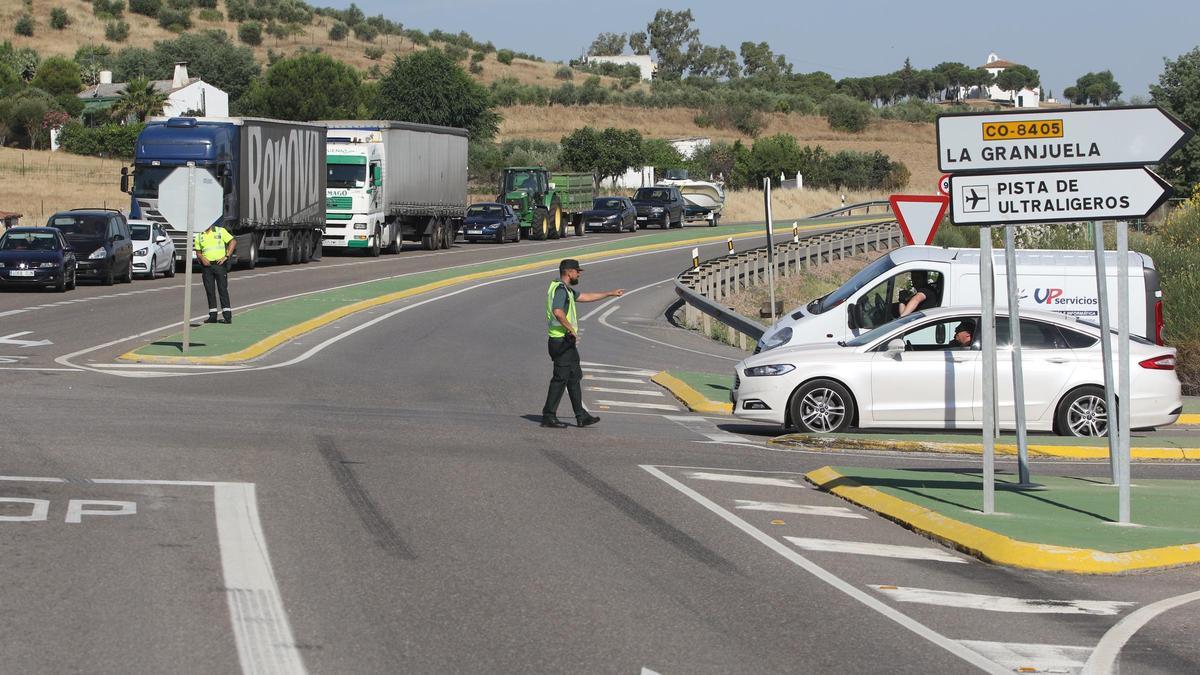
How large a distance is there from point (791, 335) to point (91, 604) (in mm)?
13165

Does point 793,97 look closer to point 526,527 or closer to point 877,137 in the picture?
point 877,137

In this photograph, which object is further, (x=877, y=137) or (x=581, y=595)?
(x=877, y=137)

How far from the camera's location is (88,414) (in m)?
16.1

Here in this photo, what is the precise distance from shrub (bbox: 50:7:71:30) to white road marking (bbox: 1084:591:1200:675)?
13725 centimetres

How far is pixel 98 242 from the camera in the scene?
118 feet

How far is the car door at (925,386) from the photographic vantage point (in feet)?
54.7

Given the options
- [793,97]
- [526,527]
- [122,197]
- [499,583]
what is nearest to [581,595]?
[499,583]

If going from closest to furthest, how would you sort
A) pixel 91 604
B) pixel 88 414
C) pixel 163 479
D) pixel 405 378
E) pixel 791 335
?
pixel 91 604, pixel 163 479, pixel 88 414, pixel 791 335, pixel 405 378

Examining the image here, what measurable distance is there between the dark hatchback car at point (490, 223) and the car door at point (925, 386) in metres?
42.3

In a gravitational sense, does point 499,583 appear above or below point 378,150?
below

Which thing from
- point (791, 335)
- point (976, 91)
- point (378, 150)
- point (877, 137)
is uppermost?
point (976, 91)

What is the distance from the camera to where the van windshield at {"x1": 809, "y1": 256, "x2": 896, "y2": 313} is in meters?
20.1

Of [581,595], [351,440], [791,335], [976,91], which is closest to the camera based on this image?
[581,595]

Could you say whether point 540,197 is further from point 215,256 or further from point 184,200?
point 184,200
